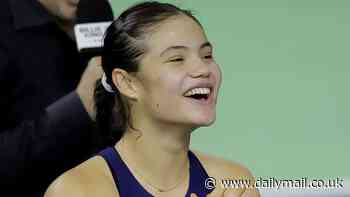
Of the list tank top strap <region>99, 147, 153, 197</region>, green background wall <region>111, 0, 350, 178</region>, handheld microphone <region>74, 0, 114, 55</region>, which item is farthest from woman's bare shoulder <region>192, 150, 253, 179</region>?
green background wall <region>111, 0, 350, 178</region>

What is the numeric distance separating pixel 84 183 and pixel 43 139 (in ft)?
0.50

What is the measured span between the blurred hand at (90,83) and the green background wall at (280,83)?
2.61ft

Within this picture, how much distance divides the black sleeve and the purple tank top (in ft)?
0.34

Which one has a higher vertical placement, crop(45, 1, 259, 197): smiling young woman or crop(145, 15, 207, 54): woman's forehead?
crop(145, 15, 207, 54): woman's forehead

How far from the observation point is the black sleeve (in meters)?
1.13

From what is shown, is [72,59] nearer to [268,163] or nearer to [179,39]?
[179,39]

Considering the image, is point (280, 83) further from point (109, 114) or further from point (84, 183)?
point (84, 183)

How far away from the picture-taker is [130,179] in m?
1.06

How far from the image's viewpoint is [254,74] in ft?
6.35

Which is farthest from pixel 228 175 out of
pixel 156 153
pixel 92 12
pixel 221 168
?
pixel 92 12

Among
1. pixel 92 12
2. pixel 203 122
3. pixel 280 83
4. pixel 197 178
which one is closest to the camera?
pixel 203 122

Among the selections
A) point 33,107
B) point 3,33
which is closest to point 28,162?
point 33,107

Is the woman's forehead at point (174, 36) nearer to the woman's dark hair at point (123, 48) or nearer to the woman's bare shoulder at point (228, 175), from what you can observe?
the woman's dark hair at point (123, 48)

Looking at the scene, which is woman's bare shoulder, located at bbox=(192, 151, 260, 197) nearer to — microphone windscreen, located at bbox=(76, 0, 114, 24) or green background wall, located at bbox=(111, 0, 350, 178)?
microphone windscreen, located at bbox=(76, 0, 114, 24)
